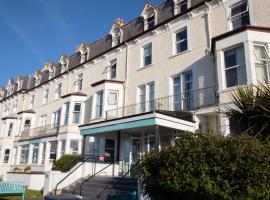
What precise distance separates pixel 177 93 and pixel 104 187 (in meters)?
7.45

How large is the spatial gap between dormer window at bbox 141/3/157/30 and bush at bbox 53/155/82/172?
11.1 m

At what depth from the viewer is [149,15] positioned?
22250mm

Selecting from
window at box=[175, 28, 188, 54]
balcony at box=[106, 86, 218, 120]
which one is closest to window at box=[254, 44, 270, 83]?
balcony at box=[106, 86, 218, 120]

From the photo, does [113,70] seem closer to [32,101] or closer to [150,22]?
[150,22]

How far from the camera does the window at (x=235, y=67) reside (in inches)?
556

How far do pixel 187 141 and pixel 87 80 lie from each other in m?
20.2

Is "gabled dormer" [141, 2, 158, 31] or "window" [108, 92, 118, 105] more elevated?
"gabled dormer" [141, 2, 158, 31]

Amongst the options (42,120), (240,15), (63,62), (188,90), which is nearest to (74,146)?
(42,120)

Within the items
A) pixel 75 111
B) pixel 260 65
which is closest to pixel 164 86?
pixel 260 65

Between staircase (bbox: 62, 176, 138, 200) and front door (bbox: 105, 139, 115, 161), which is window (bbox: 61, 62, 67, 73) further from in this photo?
staircase (bbox: 62, 176, 138, 200)

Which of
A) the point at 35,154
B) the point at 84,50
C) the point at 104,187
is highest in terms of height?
the point at 84,50

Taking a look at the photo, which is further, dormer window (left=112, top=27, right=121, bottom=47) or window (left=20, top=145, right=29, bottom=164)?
window (left=20, top=145, right=29, bottom=164)

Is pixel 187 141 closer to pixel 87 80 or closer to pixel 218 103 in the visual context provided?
pixel 218 103

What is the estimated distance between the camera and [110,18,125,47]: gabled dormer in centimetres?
2483
